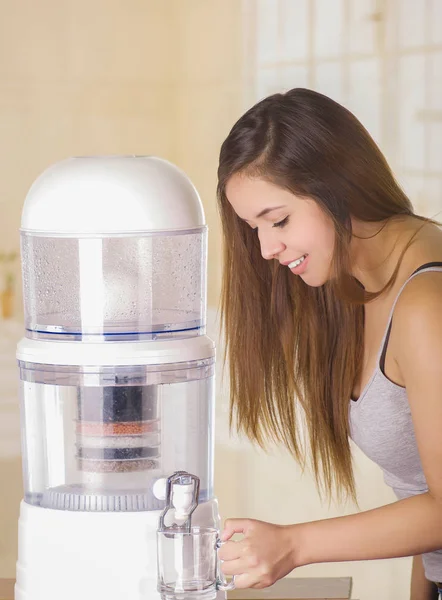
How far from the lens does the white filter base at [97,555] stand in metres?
1.20

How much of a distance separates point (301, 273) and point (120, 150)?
2113 millimetres

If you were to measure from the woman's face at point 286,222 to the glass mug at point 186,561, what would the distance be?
388 millimetres

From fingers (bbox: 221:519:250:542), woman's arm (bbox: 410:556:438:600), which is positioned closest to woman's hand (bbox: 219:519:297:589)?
fingers (bbox: 221:519:250:542)

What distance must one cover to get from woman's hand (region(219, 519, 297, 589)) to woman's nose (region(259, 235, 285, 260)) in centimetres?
36

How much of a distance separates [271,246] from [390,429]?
0.31 m

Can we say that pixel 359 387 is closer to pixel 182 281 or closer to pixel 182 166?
pixel 182 281

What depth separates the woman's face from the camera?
1238 millimetres

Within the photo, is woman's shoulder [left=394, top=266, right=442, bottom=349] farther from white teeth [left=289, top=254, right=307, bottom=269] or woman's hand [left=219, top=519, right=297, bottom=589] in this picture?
woman's hand [left=219, top=519, right=297, bottom=589]

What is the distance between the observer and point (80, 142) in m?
3.19

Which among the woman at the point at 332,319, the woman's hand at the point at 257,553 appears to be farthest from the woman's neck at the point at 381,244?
the woman's hand at the point at 257,553

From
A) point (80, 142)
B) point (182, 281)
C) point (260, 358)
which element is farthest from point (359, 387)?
point (80, 142)

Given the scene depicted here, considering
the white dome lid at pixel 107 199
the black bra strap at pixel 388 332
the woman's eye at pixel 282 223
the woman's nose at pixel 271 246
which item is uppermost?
the white dome lid at pixel 107 199

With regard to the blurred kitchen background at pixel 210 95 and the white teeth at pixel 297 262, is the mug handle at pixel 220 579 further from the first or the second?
the blurred kitchen background at pixel 210 95

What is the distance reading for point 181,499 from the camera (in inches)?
46.2
